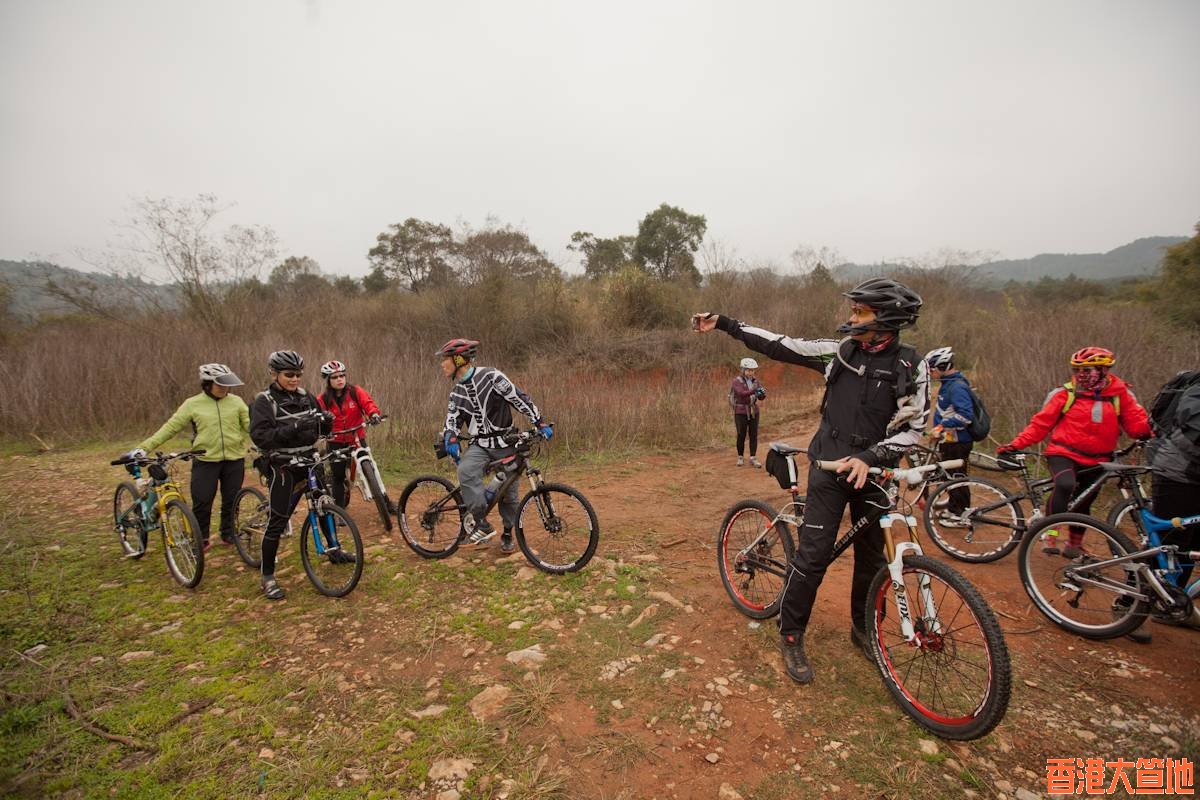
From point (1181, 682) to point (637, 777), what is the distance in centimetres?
351

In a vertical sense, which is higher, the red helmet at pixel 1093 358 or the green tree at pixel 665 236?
the green tree at pixel 665 236

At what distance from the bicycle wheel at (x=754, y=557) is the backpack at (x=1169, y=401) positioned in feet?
9.32

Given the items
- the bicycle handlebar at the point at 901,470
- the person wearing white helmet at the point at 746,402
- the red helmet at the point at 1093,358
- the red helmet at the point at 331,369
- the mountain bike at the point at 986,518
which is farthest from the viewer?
the person wearing white helmet at the point at 746,402

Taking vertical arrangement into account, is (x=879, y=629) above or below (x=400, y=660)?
above

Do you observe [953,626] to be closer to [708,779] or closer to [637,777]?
[708,779]

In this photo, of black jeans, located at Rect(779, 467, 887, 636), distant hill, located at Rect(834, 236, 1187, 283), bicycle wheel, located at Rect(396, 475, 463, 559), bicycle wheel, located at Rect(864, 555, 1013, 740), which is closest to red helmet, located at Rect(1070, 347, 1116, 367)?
black jeans, located at Rect(779, 467, 887, 636)

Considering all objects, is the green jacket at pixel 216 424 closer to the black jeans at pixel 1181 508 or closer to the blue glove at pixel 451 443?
the blue glove at pixel 451 443

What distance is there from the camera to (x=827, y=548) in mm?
2830

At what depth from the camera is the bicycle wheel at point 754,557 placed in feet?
11.5

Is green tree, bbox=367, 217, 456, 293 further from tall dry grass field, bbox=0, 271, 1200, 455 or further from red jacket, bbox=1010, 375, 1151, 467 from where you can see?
red jacket, bbox=1010, 375, 1151, 467

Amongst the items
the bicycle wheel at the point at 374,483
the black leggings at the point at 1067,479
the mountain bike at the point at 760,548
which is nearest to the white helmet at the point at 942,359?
the black leggings at the point at 1067,479

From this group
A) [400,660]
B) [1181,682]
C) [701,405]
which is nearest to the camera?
[1181,682]

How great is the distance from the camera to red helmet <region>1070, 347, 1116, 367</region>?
3881 millimetres

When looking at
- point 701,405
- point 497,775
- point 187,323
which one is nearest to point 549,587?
point 497,775
